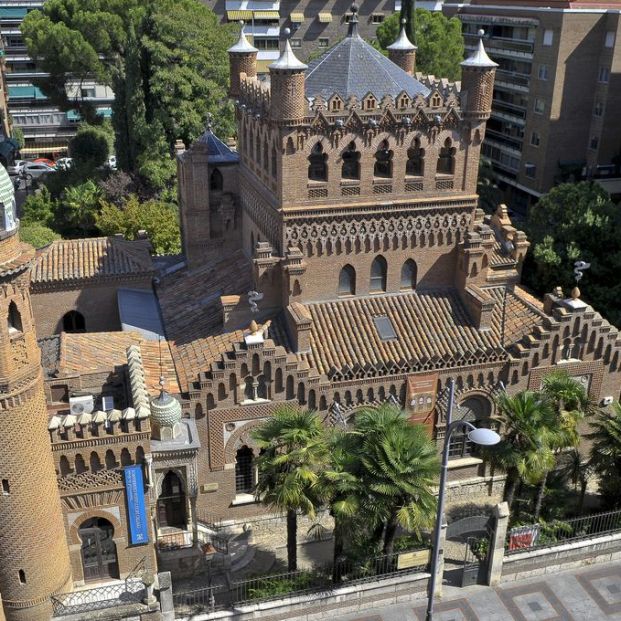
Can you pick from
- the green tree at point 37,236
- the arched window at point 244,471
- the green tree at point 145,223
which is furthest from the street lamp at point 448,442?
the green tree at point 37,236

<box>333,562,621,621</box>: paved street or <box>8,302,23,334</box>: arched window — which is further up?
<box>8,302,23,334</box>: arched window

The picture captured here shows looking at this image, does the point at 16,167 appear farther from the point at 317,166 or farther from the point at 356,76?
the point at 356,76

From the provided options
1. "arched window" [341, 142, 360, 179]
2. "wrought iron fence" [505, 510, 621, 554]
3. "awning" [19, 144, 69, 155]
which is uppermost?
"arched window" [341, 142, 360, 179]

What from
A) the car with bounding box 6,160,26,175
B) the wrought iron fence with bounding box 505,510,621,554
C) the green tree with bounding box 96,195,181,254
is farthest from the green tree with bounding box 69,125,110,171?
the wrought iron fence with bounding box 505,510,621,554

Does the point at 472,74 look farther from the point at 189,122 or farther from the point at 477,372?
the point at 189,122

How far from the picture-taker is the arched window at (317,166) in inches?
1070

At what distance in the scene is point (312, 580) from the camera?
79.0ft

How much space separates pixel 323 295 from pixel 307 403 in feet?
15.7

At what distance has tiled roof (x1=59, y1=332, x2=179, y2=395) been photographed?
2650 centimetres

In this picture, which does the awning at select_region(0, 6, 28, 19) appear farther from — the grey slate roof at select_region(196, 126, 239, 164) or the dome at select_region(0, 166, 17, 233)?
the dome at select_region(0, 166, 17, 233)

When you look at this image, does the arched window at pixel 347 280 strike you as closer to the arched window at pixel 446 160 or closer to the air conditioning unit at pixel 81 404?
the arched window at pixel 446 160

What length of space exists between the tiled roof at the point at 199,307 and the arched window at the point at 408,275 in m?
6.62

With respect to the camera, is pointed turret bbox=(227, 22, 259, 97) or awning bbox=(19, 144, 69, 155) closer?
pointed turret bbox=(227, 22, 259, 97)

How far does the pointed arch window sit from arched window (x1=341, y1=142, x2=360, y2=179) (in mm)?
13761
